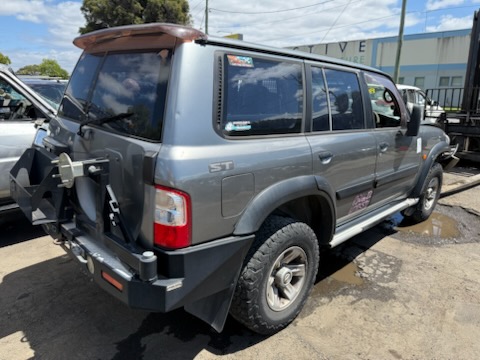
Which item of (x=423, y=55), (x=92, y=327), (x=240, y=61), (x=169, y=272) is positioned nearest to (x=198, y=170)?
(x=169, y=272)

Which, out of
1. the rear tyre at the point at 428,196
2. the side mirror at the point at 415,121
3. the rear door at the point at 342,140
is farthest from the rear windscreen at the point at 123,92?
the rear tyre at the point at 428,196

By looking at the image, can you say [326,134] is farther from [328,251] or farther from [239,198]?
[328,251]

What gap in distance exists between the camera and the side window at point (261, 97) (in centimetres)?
231

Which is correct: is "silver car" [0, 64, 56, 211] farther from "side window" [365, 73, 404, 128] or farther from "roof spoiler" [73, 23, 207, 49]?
"side window" [365, 73, 404, 128]

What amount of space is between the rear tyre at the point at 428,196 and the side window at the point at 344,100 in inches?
72.0

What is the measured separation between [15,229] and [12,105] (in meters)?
1.61

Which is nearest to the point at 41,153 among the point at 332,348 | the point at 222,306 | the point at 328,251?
the point at 222,306

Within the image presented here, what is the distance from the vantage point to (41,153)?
2896 millimetres

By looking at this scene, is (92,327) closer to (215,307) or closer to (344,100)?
(215,307)

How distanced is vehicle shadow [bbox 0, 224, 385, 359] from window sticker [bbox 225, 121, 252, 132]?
4.97 feet

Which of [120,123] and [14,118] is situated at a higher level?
[120,123]

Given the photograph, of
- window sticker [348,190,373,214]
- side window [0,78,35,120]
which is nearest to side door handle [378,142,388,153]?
window sticker [348,190,373,214]

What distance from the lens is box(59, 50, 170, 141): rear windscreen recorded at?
2.18m

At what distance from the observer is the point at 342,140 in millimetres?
3111
